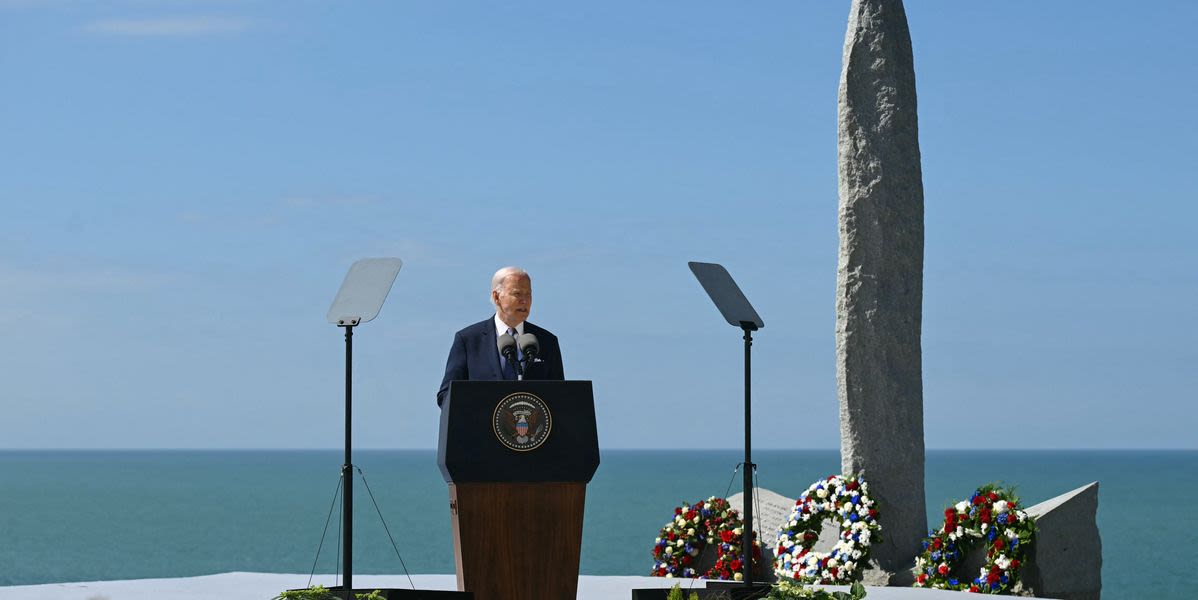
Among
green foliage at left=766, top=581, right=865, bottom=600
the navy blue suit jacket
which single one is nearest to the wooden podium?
the navy blue suit jacket

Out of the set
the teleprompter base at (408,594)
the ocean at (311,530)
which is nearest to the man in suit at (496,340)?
the teleprompter base at (408,594)

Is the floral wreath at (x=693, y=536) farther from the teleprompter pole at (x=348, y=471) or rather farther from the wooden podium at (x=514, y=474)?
the wooden podium at (x=514, y=474)

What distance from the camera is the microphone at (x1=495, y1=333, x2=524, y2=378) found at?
20.1 feet

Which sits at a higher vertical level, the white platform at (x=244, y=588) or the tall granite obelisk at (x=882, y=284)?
the tall granite obelisk at (x=882, y=284)

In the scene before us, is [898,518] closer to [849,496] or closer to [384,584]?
[849,496]

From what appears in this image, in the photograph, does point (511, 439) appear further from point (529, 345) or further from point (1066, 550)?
point (1066, 550)

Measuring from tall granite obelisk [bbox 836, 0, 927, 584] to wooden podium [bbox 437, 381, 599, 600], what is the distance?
15.7 feet

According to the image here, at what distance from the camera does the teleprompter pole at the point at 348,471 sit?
20.8 feet

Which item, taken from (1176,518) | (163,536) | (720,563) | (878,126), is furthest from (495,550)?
(1176,518)

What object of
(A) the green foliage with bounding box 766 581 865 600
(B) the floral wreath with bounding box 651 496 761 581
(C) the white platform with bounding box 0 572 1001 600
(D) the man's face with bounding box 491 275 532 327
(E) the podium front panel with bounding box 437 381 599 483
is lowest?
(C) the white platform with bounding box 0 572 1001 600

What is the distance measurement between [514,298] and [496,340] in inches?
9.2

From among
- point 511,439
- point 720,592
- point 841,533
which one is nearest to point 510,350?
point 511,439

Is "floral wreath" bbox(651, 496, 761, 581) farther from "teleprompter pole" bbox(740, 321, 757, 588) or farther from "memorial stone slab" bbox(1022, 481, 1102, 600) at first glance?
"teleprompter pole" bbox(740, 321, 757, 588)

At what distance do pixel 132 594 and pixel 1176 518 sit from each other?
3614 cm
